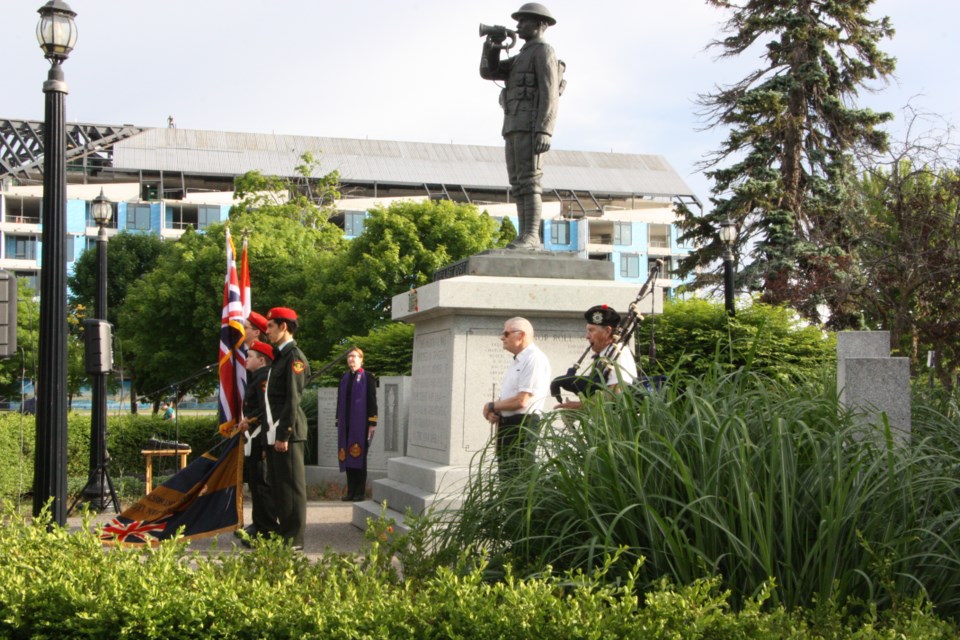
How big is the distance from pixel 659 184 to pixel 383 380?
82.0 m

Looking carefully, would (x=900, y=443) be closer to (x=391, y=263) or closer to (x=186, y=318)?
(x=391, y=263)

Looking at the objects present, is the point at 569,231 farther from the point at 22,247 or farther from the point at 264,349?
the point at 264,349

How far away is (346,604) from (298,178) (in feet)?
246

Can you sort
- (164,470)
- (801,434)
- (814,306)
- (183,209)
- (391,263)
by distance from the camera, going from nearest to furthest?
(801,434) → (164,470) → (814,306) → (391,263) → (183,209)

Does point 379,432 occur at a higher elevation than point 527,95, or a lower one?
lower

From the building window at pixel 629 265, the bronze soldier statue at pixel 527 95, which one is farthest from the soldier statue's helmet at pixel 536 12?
the building window at pixel 629 265

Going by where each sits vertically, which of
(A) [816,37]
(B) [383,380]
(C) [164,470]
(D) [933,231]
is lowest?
(C) [164,470]

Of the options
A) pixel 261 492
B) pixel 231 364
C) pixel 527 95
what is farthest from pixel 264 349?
pixel 231 364

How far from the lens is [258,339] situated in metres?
10.3

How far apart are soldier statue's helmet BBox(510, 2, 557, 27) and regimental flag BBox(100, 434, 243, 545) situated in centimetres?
451

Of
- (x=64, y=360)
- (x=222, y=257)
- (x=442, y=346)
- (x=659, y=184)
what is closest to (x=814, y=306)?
(x=442, y=346)

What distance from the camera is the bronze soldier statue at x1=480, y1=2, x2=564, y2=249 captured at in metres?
9.95

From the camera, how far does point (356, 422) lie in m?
14.2

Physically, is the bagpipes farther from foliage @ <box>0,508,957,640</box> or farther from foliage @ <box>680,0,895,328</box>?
foliage @ <box>680,0,895,328</box>
